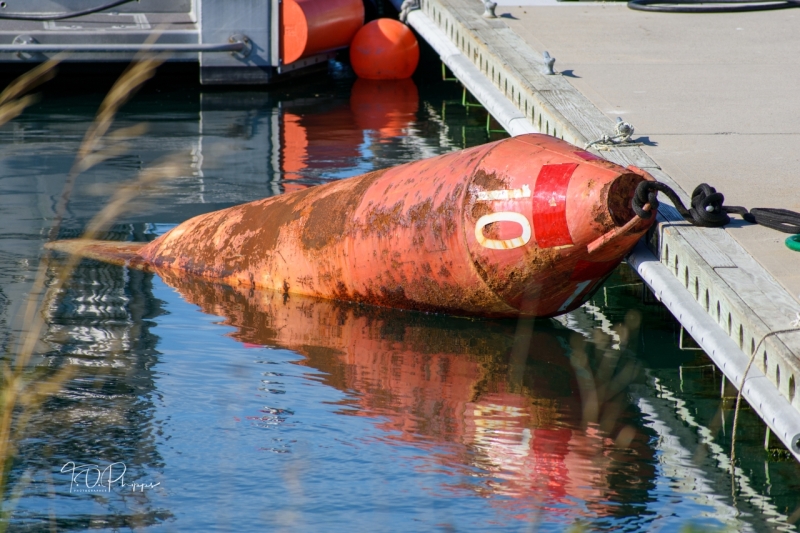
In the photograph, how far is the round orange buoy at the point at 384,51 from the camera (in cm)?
1317

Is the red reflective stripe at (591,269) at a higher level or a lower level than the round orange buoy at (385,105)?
lower

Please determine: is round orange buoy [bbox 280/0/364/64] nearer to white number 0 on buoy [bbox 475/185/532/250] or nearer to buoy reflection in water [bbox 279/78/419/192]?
buoy reflection in water [bbox 279/78/419/192]

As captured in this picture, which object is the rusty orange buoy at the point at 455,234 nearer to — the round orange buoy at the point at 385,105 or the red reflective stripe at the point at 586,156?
the red reflective stripe at the point at 586,156

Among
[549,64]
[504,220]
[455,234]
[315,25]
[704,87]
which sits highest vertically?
[315,25]

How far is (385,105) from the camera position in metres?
12.4

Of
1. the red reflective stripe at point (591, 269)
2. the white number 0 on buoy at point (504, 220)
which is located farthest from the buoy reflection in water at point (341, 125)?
the red reflective stripe at point (591, 269)

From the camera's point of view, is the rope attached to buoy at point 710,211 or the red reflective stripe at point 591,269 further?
the red reflective stripe at point 591,269

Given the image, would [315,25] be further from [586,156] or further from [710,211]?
[710,211]

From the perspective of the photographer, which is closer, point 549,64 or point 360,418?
point 360,418

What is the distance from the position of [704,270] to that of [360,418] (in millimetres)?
1638

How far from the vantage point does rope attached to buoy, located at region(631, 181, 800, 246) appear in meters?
5.17

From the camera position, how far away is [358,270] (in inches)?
250

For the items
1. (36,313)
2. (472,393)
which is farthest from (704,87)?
(36,313)

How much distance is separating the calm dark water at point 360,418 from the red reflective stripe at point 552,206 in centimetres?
73
